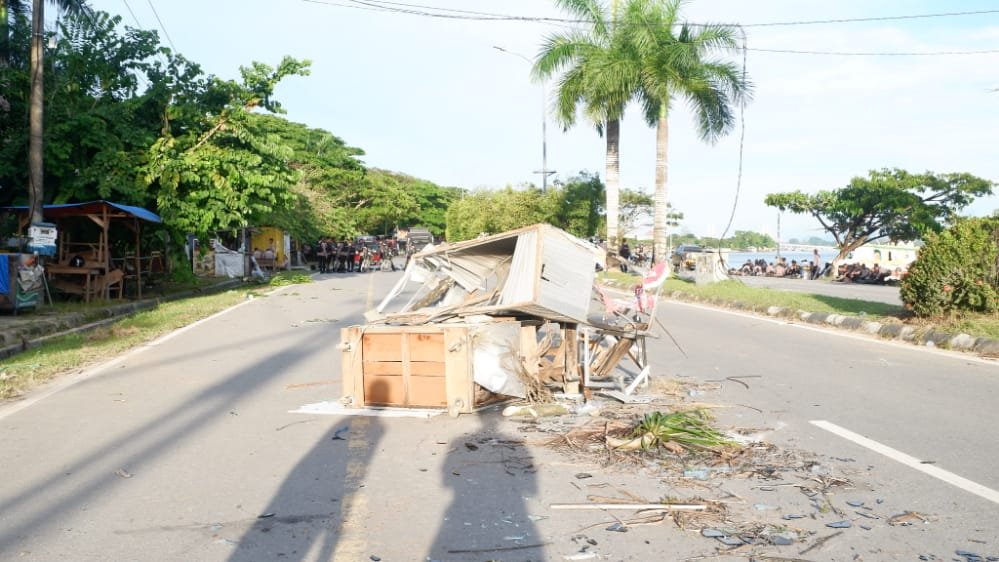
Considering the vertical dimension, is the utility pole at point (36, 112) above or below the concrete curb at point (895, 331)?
above

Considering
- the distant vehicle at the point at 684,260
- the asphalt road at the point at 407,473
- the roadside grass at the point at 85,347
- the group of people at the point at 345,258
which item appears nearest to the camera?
the asphalt road at the point at 407,473

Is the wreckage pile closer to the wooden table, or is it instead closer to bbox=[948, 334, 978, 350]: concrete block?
bbox=[948, 334, 978, 350]: concrete block

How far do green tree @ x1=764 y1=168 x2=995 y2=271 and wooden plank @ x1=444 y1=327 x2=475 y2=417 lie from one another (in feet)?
127

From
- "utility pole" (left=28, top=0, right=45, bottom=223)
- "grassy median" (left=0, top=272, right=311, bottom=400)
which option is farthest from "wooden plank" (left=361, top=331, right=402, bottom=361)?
"utility pole" (left=28, top=0, right=45, bottom=223)

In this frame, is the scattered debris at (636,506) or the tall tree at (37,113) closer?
the scattered debris at (636,506)

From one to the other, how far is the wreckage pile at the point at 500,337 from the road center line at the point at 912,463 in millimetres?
2014

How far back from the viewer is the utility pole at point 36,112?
16703 millimetres

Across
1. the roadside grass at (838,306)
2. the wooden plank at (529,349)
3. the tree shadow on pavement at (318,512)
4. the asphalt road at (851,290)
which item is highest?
the wooden plank at (529,349)

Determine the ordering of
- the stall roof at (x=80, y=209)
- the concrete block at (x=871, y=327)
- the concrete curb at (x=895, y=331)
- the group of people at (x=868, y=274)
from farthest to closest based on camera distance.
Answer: the group of people at (x=868, y=274), the stall roof at (x=80, y=209), the concrete block at (x=871, y=327), the concrete curb at (x=895, y=331)

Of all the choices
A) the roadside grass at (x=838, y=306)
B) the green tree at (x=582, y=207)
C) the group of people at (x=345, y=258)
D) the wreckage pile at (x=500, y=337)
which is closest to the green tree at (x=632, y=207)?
the green tree at (x=582, y=207)

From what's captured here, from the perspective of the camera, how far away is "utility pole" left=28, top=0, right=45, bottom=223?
16.7 meters

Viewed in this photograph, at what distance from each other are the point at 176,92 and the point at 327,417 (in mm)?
18476

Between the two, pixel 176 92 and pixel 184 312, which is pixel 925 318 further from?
pixel 176 92

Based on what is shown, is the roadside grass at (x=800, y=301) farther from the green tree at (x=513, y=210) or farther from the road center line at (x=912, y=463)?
the green tree at (x=513, y=210)
